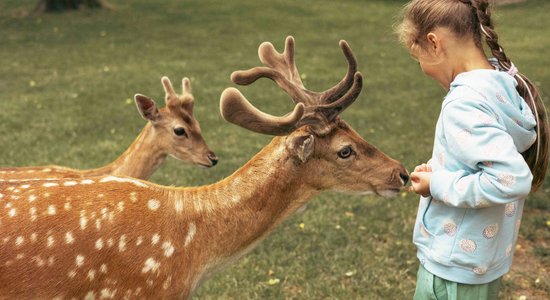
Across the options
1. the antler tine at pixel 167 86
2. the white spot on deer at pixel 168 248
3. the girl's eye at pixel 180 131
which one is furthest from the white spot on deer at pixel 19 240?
the antler tine at pixel 167 86

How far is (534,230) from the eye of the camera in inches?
206

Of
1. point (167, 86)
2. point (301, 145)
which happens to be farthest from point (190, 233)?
point (167, 86)

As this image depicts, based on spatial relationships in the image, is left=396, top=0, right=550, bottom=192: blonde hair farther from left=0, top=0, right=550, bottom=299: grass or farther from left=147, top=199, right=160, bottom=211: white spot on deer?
left=147, top=199, right=160, bottom=211: white spot on deer

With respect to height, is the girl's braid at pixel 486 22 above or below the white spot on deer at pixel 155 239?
above

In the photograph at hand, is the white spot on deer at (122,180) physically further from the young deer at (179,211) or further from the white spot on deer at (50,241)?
the white spot on deer at (50,241)

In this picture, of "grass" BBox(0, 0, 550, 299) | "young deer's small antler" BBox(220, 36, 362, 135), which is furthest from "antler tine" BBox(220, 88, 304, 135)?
"grass" BBox(0, 0, 550, 299)

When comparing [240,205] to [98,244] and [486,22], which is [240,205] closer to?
[98,244]

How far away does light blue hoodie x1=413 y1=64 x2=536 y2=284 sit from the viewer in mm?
2193

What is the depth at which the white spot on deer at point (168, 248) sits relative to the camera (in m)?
2.79

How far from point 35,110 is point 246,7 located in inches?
433

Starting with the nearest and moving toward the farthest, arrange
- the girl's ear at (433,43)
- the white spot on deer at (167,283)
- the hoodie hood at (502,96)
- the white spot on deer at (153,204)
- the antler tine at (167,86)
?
the hoodie hood at (502,96) < the girl's ear at (433,43) < the white spot on deer at (167,283) < the white spot on deer at (153,204) < the antler tine at (167,86)

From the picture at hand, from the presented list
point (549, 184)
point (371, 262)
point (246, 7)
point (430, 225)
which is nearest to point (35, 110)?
point (371, 262)

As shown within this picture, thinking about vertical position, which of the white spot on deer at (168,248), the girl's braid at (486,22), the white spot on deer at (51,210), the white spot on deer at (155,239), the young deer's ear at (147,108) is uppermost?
the girl's braid at (486,22)

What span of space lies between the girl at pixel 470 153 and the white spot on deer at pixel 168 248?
985mm
